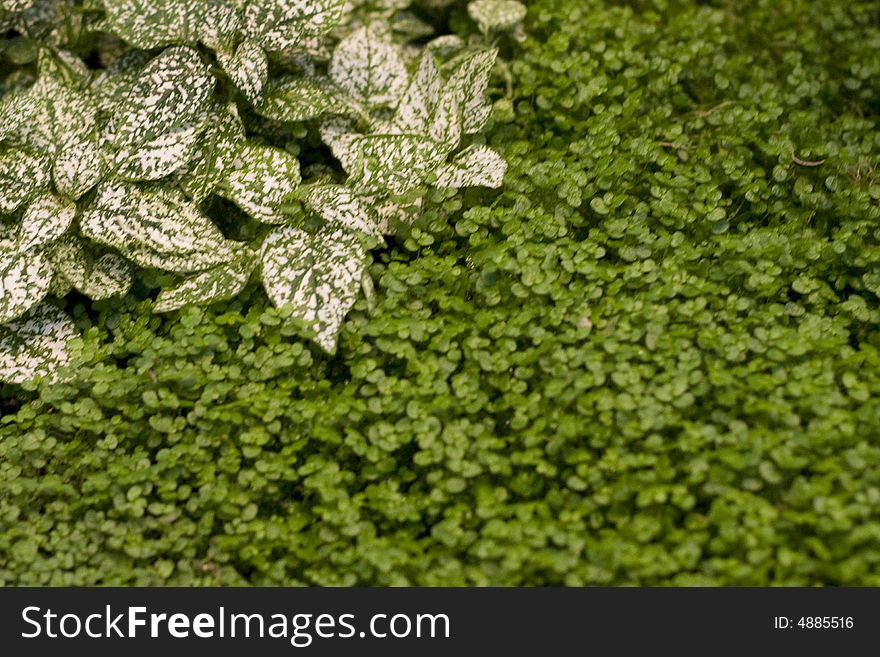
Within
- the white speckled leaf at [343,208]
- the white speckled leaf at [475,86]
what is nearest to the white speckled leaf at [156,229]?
the white speckled leaf at [343,208]

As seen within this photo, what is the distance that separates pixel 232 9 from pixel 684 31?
6.16 ft

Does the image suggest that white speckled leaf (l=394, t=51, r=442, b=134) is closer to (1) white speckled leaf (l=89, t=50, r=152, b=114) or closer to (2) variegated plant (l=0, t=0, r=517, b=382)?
(2) variegated plant (l=0, t=0, r=517, b=382)

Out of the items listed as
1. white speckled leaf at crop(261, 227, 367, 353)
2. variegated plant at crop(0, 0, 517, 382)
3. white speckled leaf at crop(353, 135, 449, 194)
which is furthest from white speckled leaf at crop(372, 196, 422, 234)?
white speckled leaf at crop(261, 227, 367, 353)

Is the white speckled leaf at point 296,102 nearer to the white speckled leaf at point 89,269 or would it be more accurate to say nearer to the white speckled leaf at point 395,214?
the white speckled leaf at point 395,214

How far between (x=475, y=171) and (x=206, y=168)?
3.00ft

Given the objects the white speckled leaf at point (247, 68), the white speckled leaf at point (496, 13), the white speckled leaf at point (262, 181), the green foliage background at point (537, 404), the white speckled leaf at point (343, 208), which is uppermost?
the white speckled leaf at point (496, 13)

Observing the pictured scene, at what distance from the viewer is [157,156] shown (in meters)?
2.90

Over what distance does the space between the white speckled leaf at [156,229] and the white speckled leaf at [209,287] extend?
4 centimetres

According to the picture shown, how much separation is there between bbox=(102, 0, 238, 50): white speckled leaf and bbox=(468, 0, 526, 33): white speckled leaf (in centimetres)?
112

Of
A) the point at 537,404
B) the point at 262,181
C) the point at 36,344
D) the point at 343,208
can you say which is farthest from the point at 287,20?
the point at 537,404

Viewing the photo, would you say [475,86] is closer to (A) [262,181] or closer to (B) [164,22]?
(A) [262,181]

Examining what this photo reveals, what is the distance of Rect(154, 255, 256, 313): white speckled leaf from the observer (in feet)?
9.11

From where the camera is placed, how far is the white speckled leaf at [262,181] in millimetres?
2877

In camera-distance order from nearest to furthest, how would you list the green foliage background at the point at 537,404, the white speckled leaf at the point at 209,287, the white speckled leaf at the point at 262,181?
1. the green foliage background at the point at 537,404
2. the white speckled leaf at the point at 209,287
3. the white speckled leaf at the point at 262,181
